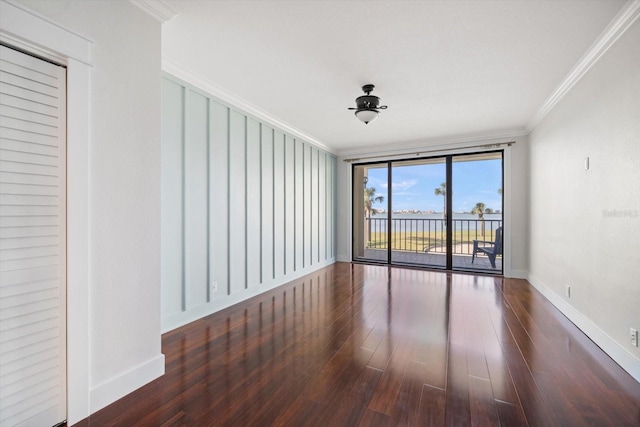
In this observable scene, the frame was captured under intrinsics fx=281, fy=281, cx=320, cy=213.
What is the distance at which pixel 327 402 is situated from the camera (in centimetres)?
170

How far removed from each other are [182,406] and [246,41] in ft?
8.84

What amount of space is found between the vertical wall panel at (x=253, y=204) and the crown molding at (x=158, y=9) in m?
1.84

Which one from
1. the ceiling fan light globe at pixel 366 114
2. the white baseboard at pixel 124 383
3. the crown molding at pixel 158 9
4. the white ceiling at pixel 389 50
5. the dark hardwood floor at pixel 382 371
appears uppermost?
the white ceiling at pixel 389 50

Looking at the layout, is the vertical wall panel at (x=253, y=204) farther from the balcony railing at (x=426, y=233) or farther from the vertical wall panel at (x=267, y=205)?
the balcony railing at (x=426, y=233)

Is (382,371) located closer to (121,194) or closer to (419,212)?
(121,194)

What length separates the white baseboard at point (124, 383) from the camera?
1622 mm

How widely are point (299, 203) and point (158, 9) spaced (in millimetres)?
3474

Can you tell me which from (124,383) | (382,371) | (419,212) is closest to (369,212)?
(419,212)

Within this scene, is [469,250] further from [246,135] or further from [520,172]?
[246,135]

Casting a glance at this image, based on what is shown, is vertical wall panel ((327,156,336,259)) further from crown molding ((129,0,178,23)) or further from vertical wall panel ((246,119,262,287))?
crown molding ((129,0,178,23))

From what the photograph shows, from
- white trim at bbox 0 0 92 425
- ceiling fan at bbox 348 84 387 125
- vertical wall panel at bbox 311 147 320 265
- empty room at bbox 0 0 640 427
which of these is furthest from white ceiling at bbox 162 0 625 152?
vertical wall panel at bbox 311 147 320 265

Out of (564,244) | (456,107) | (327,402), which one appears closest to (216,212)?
(327,402)

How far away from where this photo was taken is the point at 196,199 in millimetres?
3092

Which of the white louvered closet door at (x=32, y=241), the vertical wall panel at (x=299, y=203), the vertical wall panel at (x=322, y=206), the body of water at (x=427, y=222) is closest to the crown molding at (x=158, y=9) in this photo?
the white louvered closet door at (x=32, y=241)
